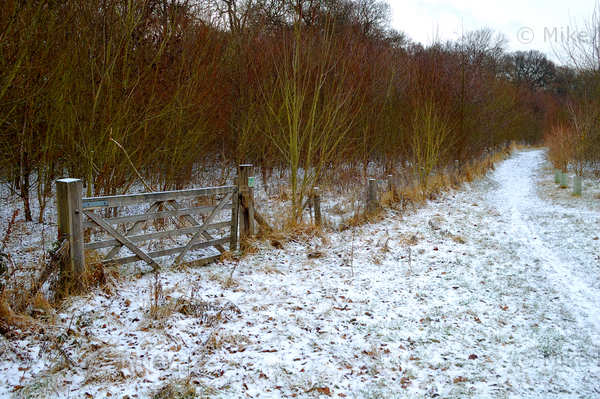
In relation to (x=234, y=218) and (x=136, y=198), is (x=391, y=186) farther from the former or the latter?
A: (x=136, y=198)

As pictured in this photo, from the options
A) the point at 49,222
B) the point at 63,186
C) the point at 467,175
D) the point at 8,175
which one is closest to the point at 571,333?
the point at 63,186

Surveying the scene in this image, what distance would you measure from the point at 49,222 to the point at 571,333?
9392 millimetres

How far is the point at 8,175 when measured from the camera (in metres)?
8.98

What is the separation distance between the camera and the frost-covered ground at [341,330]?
3.39 m

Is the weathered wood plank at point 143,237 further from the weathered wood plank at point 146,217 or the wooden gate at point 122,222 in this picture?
the weathered wood plank at point 146,217

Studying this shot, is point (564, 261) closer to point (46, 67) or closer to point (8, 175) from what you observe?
point (46, 67)

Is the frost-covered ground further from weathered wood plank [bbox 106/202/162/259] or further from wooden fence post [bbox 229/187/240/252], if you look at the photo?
wooden fence post [bbox 229/187/240/252]

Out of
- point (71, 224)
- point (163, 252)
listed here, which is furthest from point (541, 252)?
point (71, 224)

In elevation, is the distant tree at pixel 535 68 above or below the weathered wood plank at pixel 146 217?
above

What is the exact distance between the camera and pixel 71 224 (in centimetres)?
448

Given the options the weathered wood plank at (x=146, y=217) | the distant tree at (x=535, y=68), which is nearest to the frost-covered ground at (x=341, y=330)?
the weathered wood plank at (x=146, y=217)

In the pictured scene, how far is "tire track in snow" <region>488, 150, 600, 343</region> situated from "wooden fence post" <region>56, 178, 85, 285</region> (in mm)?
5611

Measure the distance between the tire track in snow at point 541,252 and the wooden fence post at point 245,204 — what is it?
4.73 metres

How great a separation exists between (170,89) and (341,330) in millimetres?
6201
